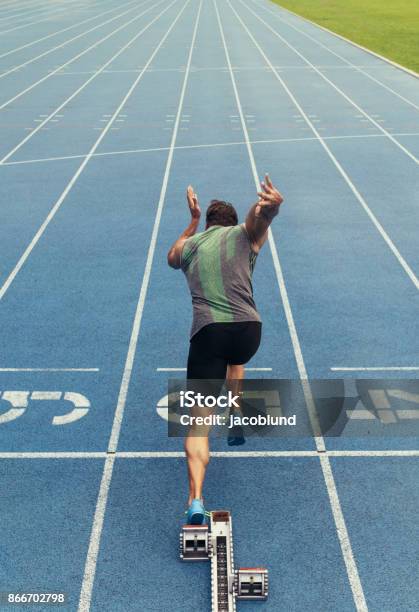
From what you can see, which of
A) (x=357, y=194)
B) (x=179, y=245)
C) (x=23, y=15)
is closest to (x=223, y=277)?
(x=179, y=245)

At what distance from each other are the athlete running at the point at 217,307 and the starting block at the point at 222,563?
0.45 ft

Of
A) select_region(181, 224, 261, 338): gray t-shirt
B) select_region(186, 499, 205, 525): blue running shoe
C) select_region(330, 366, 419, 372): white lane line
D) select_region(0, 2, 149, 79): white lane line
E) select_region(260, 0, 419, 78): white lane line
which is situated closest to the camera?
select_region(186, 499, 205, 525): blue running shoe

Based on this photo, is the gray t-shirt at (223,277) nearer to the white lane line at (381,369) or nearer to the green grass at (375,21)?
the white lane line at (381,369)

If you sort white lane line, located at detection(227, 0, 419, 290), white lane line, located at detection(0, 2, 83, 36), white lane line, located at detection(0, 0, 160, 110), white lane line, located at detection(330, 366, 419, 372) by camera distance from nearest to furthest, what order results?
white lane line, located at detection(330, 366, 419, 372)
white lane line, located at detection(227, 0, 419, 290)
white lane line, located at detection(0, 0, 160, 110)
white lane line, located at detection(0, 2, 83, 36)

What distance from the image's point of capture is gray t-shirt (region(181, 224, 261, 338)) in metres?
4.99

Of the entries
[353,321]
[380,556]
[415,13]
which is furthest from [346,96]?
[415,13]

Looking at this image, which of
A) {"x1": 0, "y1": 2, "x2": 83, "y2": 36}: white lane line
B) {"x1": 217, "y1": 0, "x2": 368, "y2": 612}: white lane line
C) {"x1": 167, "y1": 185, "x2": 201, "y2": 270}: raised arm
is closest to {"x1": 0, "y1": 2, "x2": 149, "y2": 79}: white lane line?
{"x1": 0, "y1": 2, "x2": 83, "y2": 36}: white lane line

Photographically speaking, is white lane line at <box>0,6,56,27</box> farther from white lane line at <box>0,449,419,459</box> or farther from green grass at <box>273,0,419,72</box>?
white lane line at <box>0,449,419,459</box>

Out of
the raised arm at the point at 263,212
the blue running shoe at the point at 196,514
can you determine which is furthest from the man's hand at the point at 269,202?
the blue running shoe at the point at 196,514

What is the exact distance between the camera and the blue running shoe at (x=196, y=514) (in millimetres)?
4887

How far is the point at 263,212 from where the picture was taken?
4.82m

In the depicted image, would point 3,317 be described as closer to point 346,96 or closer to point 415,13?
point 346,96

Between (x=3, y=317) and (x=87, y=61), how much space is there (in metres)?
21.4

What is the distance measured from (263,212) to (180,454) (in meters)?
2.27
